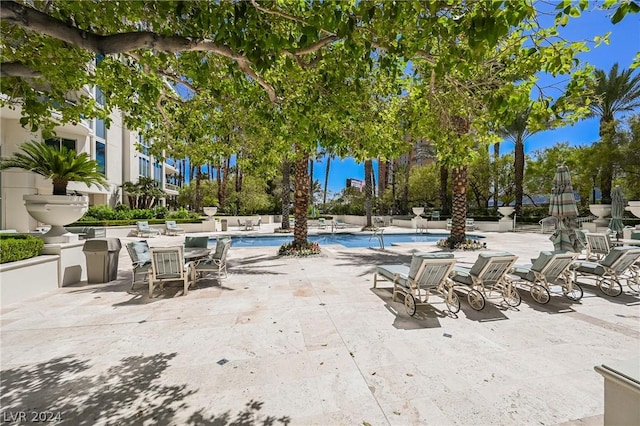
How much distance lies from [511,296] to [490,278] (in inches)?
25.0

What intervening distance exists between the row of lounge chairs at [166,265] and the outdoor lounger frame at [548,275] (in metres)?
7.37

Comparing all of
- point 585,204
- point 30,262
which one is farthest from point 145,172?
point 585,204

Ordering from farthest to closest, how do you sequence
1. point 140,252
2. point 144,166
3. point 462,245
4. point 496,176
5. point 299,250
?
point 144,166, point 496,176, point 462,245, point 299,250, point 140,252

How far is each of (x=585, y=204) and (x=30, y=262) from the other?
4029cm

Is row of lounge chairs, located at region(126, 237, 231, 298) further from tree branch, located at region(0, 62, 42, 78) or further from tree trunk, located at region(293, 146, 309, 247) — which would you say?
tree trunk, located at region(293, 146, 309, 247)

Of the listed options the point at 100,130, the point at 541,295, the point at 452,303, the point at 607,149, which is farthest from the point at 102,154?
the point at 607,149

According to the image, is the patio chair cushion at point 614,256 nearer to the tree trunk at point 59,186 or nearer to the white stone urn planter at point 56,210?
the white stone urn planter at point 56,210

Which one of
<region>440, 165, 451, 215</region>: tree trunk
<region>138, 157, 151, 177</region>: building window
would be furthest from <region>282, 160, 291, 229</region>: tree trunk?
<region>138, 157, 151, 177</region>: building window

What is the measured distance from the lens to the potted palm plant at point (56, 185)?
7234mm

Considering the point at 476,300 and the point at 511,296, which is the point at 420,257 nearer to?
the point at 476,300

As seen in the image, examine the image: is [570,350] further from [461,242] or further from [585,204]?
[585,204]

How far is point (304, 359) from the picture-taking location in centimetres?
386

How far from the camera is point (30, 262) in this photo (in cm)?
657

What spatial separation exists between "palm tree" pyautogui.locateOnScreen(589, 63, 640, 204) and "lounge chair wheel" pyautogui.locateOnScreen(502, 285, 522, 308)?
23345 millimetres
